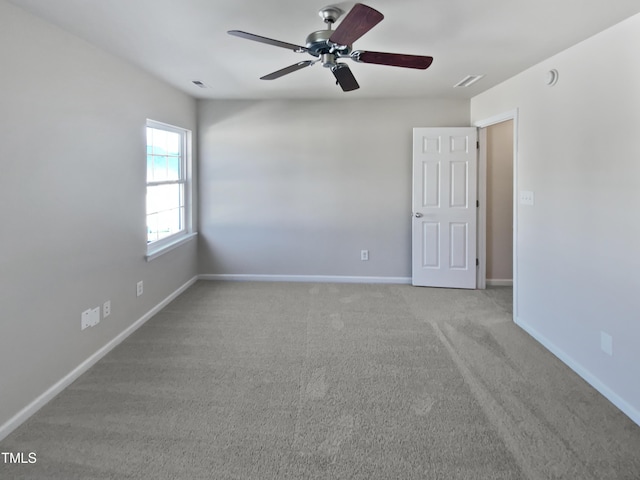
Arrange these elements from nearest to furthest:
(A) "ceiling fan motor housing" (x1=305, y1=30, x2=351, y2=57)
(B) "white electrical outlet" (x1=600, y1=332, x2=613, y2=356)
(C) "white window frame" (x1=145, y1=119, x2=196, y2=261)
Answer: (A) "ceiling fan motor housing" (x1=305, y1=30, x2=351, y2=57)
(B) "white electrical outlet" (x1=600, y1=332, x2=613, y2=356)
(C) "white window frame" (x1=145, y1=119, x2=196, y2=261)

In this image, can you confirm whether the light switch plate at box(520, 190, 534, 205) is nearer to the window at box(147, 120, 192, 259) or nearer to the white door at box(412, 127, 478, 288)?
the white door at box(412, 127, 478, 288)

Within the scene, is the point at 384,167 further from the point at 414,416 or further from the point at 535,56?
the point at 414,416

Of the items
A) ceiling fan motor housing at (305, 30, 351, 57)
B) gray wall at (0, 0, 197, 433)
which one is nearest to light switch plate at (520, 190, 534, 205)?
ceiling fan motor housing at (305, 30, 351, 57)

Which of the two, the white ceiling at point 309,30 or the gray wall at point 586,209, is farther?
the gray wall at point 586,209

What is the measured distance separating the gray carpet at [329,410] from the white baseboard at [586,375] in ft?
0.19

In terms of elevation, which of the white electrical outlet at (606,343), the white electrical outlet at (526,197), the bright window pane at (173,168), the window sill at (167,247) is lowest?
the white electrical outlet at (606,343)

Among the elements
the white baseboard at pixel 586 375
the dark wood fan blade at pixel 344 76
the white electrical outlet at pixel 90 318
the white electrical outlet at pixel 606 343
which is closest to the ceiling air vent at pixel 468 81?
the dark wood fan blade at pixel 344 76

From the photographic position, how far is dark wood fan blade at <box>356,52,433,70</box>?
2254 mm

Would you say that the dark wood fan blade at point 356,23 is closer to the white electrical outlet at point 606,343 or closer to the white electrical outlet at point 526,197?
the white electrical outlet at point 526,197

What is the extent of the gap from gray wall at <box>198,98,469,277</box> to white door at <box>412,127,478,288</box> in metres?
0.23

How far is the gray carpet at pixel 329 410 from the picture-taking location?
5.89ft

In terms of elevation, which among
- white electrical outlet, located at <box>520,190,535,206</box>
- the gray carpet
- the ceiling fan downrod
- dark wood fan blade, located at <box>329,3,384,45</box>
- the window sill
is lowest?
the gray carpet

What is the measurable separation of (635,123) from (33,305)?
11.9 ft

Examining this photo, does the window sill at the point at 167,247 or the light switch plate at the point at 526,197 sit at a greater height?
the light switch plate at the point at 526,197
